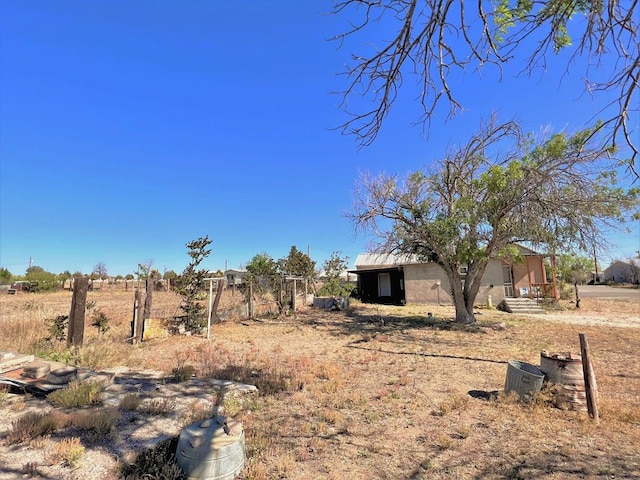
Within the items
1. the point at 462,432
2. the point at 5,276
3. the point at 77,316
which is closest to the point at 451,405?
the point at 462,432

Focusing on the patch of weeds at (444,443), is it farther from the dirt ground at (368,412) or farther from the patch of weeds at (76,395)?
the patch of weeds at (76,395)

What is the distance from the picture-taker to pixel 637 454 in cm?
351

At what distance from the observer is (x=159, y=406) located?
4.17 m

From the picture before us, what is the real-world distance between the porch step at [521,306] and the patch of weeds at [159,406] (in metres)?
17.5

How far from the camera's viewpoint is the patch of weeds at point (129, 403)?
4098 mm

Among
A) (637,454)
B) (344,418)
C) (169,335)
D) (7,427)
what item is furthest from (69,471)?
(169,335)

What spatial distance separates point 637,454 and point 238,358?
6554 mm

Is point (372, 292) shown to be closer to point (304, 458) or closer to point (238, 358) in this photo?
point (238, 358)

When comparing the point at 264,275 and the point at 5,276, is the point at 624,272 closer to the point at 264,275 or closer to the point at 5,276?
the point at 264,275

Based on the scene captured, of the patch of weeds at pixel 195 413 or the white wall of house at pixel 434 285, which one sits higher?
the white wall of house at pixel 434 285

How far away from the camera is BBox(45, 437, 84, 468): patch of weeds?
2887mm

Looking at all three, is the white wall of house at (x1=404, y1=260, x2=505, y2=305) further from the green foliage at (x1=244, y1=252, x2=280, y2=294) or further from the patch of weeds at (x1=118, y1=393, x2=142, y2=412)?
the patch of weeds at (x1=118, y1=393, x2=142, y2=412)

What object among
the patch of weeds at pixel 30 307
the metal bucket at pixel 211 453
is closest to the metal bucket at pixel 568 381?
the metal bucket at pixel 211 453

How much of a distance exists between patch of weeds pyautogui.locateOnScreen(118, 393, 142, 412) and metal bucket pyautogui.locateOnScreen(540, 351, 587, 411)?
5.69 metres
